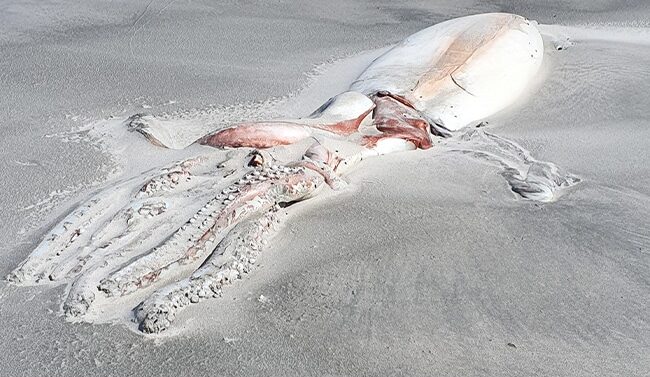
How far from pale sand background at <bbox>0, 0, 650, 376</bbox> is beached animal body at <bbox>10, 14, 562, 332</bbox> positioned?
A: 0.26ft

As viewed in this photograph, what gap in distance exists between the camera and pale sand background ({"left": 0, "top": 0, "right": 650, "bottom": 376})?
2035 millimetres

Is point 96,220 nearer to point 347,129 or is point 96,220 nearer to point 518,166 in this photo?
point 347,129

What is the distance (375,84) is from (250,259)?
1811 millimetres

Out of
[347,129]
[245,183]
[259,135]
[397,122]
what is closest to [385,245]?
[245,183]

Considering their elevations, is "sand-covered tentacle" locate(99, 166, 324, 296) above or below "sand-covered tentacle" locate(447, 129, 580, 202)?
above

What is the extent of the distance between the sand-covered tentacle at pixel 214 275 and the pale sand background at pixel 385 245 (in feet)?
0.13

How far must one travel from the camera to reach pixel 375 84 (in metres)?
3.99

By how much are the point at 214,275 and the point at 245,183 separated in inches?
18.3

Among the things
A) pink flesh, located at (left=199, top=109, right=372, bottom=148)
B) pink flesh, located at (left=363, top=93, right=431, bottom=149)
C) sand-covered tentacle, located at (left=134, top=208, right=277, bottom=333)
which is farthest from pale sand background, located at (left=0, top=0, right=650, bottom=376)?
pink flesh, located at (left=199, top=109, right=372, bottom=148)

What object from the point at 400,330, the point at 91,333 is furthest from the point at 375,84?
the point at 91,333

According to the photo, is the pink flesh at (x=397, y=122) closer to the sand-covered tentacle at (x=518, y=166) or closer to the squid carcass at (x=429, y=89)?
the squid carcass at (x=429, y=89)

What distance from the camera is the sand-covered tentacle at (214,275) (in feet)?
6.92

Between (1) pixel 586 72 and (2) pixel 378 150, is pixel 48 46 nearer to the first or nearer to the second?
(2) pixel 378 150

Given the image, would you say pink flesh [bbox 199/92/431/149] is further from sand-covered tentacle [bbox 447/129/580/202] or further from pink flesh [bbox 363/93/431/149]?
sand-covered tentacle [bbox 447/129/580/202]
